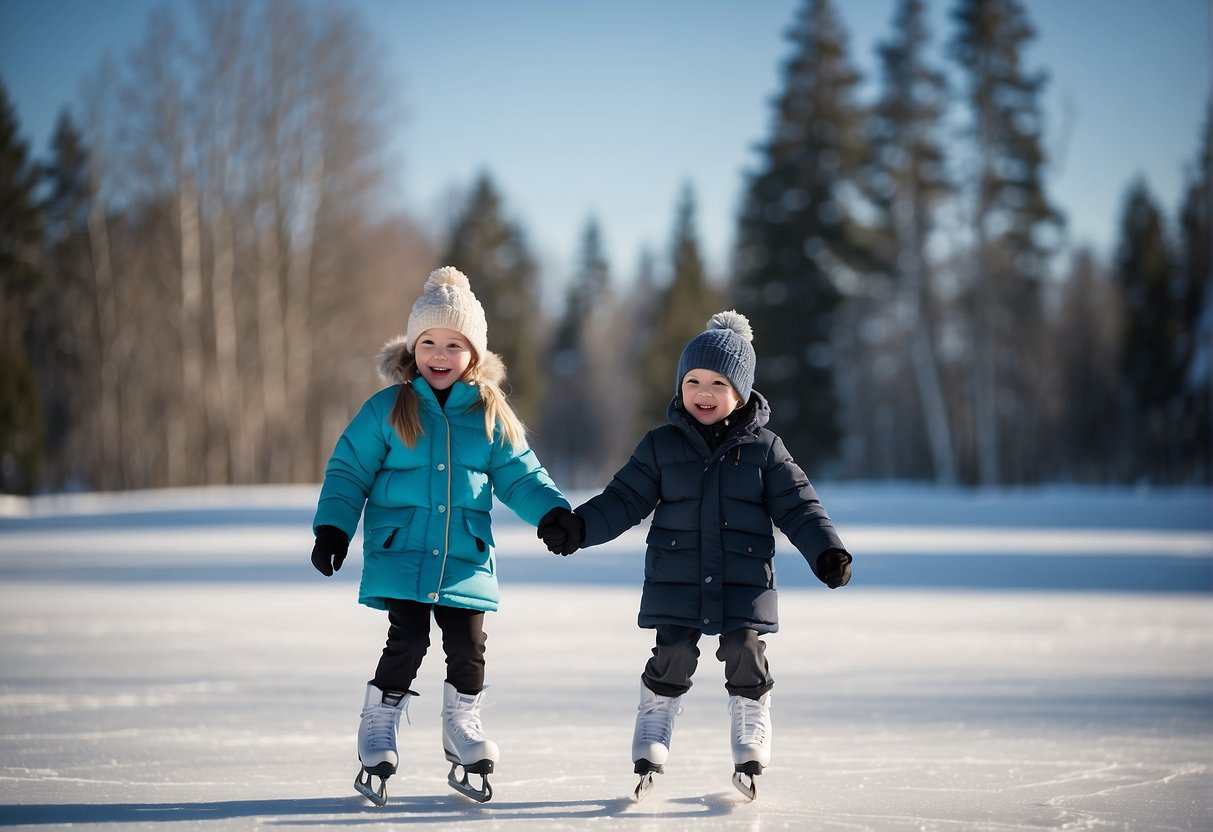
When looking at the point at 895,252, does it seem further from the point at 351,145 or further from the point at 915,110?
the point at 351,145

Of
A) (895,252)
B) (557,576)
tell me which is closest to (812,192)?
(895,252)

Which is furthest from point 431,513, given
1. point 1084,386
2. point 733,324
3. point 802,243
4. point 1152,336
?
point 1084,386

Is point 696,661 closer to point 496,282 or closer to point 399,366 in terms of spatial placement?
point 399,366

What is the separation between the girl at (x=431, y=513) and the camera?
3.25 meters

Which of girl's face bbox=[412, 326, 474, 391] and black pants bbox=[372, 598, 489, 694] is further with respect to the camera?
girl's face bbox=[412, 326, 474, 391]

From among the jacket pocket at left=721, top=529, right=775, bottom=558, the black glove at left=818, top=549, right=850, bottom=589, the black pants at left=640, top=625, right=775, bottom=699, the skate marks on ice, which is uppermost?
the jacket pocket at left=721, top=529, right=775, bottom=558

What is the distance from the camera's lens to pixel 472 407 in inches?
136

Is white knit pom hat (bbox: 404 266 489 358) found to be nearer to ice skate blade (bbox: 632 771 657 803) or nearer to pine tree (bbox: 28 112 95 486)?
ice skate blade (bbox: 632 771 657 803)

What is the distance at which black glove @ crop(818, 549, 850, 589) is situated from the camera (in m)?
3.19

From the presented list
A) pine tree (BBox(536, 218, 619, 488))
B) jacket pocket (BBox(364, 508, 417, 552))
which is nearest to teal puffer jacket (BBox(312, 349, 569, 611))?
jacket pocket (BBox(364, 508, 417, 552))

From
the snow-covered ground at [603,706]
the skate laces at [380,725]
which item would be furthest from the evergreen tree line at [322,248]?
the skate laces at [380,725]

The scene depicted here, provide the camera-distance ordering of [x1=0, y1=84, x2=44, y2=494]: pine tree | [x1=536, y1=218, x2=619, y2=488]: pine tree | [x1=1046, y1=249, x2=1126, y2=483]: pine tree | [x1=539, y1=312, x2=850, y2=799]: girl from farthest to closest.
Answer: [x1=536, y1=218, x2=619, y2=488]: pine tree
[x1=1046, y1=249, x2=1126, y2=483]: pine tree
[x1=0, y1=84, x2=44, y2=494]: pine tree
[x1=539, y1=312, x2=850, y2=799]: girl

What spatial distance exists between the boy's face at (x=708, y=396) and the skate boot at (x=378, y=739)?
43.9 inches

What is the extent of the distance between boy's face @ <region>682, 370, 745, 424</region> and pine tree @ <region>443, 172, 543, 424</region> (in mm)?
38559
